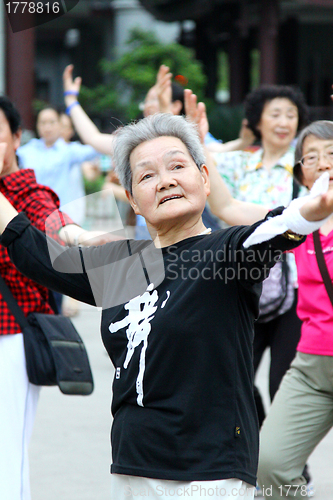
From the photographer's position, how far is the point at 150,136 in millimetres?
2086

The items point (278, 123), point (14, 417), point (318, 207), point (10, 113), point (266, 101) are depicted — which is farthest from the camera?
point (266, 101)

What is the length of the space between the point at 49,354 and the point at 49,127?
4.51m

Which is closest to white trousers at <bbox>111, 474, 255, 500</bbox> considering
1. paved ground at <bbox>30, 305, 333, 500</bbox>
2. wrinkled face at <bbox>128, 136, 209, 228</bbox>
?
wrinkled face at <bbox>128, 136, 209, 228</bbox>

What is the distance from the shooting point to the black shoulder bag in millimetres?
2666

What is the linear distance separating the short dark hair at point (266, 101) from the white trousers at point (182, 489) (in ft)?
9.49

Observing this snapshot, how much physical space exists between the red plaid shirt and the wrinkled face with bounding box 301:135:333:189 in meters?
1.00

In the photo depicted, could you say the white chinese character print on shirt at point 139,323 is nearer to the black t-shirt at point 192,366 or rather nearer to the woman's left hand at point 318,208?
the black t-shirt at point 192,366

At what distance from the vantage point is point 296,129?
435cm

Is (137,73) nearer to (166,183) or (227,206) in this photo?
(227,206)

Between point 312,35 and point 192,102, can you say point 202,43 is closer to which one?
point 312,35

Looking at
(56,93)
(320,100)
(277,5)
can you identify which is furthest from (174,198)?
(56,93)

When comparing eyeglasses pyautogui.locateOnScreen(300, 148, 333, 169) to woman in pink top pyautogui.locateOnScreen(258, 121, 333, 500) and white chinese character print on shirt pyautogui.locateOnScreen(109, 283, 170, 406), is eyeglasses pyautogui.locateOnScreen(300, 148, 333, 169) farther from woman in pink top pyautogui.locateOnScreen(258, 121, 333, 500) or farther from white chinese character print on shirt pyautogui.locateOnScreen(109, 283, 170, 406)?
white chinese character print on shirt pyautogui.locateOnScreen(109, 283, 170, 406)

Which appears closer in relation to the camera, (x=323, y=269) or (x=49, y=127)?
(x=323, y=269)

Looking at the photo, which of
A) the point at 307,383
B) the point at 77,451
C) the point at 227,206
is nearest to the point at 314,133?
the point at 227,206
